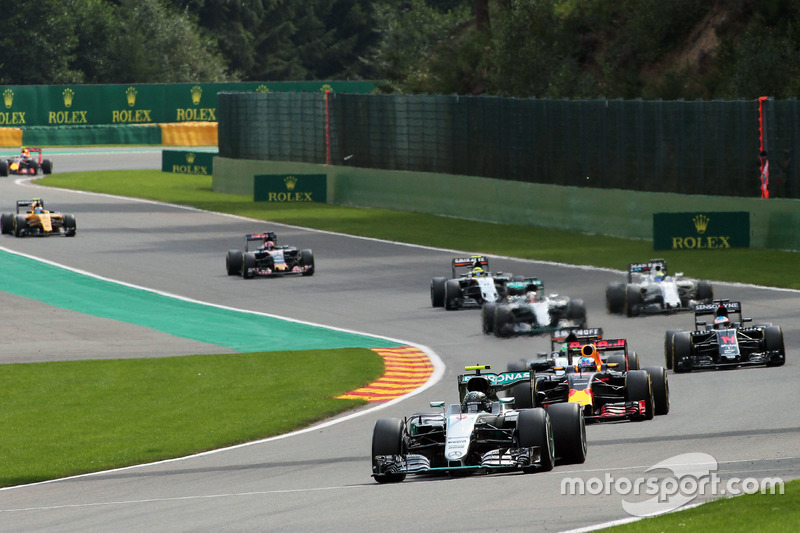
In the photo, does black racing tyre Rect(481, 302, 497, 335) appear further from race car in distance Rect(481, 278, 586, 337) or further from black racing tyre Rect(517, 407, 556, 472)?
black racing tyre Rect(517, 407, 556, 472)

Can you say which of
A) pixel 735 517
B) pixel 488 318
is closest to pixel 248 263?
pixel 488 318

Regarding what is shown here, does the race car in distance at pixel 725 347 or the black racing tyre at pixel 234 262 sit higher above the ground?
the black racing tyre at pixel 234 262

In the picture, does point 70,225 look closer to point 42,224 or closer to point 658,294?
point 42,224

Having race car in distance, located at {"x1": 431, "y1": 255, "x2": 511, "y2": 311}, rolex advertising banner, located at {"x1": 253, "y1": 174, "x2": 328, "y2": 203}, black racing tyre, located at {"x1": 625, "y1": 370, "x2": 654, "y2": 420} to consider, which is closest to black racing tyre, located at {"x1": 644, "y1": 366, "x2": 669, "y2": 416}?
black racing tyre, located at {"x1": 625, "y1": 370, "x2": 654, "y2": 420}

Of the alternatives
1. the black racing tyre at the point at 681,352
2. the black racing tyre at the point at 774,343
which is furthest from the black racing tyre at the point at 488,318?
the black racing tyre at the point at 774,343

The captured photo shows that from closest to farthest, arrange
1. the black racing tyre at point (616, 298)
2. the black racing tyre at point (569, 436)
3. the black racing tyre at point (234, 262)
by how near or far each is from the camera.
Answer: the black racing tyre at point (569, 436)
the black racing tyre at point (616, 298)
the black racing tyre at point (234, 262)

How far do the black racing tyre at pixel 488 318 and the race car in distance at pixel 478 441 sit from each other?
10.1 m

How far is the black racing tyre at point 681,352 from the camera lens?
20.0 metres

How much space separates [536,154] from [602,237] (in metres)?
4.99

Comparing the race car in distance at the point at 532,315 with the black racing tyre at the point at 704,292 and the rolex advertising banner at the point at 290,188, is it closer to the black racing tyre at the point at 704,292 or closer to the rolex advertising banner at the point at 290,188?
the black racing tyre at the point at 704,292

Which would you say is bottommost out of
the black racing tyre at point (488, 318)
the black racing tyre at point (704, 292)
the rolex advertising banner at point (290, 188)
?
the black racing tyre at point (488, 318)

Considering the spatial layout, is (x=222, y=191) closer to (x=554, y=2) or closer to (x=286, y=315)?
(x=554, y=2)

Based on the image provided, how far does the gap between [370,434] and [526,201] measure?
26.5 m

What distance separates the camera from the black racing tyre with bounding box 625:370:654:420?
1645 cm
